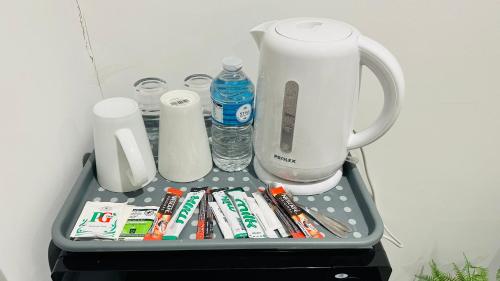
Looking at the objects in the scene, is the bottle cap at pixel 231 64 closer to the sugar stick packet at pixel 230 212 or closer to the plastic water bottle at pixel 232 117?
the plastic water bottle at pixel 232 117

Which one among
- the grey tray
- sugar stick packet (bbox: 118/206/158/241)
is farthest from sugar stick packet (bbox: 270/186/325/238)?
sugar stick packet (bbox: 118/206/158/241)

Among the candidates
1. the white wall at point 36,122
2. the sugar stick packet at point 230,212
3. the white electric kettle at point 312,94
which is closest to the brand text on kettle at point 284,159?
the white electric kettle at point 312,94

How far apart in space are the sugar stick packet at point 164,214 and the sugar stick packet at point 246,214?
10 centimetres

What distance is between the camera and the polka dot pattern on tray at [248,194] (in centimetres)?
70

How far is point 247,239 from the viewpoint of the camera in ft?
2.10

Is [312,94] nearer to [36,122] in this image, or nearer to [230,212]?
[230,212]

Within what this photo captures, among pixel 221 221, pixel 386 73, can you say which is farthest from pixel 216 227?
pixel 386 73

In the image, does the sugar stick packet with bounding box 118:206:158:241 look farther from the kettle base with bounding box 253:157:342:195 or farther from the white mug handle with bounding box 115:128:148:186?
the kettle base with bounding box 253:157:342:195

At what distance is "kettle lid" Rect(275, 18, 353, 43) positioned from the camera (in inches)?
24.6

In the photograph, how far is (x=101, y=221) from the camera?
26.4 inches

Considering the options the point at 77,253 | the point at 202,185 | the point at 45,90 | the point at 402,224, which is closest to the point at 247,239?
the point at 202,185

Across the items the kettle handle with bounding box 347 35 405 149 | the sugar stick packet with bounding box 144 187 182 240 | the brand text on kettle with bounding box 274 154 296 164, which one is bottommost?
the sugar stick packet with bounding box 144 187 182 240

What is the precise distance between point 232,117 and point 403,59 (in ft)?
1.43

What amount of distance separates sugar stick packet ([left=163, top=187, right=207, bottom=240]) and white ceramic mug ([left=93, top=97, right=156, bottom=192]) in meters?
0.09
